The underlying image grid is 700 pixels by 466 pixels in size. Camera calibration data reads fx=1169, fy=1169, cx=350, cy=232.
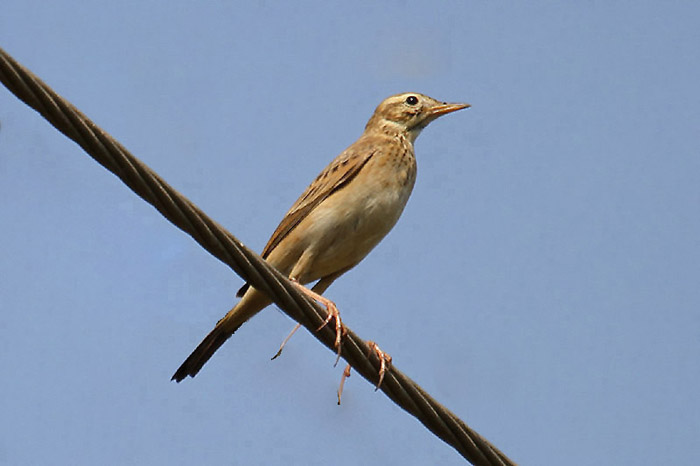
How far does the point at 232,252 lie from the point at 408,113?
4.93 m

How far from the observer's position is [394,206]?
875 cm

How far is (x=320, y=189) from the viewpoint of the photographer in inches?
350

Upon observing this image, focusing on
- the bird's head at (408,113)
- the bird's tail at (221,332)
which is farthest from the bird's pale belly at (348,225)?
the bird's head at (408,113)

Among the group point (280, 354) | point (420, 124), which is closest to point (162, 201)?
point (280, 354)

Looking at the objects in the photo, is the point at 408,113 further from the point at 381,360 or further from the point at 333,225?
the point at 381,360

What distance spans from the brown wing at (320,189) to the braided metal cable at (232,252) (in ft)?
7.70

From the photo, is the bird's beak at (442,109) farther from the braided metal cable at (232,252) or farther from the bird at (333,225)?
the braided metal cable at (232,252)

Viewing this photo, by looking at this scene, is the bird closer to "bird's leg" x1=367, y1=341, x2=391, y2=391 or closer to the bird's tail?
the bird's tail

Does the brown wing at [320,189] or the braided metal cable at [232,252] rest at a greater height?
the brown wing at [320,189]

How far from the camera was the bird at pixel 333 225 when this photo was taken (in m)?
8.48

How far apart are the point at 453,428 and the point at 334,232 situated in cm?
256

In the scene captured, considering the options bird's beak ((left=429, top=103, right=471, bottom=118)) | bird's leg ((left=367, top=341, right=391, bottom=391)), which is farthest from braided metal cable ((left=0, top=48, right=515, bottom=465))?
bird's beak ((left=429, top=103, right=471, bottom=118))

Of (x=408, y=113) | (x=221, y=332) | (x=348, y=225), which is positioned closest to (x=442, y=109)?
(x=408, y=113)

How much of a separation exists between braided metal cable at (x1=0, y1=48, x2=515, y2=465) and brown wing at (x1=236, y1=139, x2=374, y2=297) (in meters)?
2.35
